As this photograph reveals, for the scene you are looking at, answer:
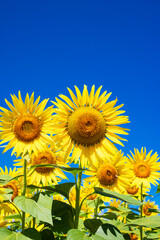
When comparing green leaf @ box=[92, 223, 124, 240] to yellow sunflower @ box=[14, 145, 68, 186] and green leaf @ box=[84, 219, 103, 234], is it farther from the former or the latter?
yellow sunflower @ box=[14, 145, 68, 186]

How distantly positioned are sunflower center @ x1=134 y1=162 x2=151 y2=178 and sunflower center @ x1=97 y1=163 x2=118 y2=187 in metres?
1.50

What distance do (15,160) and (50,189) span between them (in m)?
1.95

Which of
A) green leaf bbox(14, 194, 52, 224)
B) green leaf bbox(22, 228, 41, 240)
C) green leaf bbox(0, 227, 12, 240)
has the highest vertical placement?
green leaf bbox(14, 194, 52, 224)

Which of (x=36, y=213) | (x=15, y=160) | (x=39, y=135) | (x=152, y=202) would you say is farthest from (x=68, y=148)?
(x=152, y=202)

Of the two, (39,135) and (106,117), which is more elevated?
(106,117)

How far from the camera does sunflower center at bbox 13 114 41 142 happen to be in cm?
421

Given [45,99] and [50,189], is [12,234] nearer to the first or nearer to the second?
[50,189]

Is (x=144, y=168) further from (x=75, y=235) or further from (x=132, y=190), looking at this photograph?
(x=75, y=235)

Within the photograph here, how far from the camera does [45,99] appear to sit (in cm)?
420

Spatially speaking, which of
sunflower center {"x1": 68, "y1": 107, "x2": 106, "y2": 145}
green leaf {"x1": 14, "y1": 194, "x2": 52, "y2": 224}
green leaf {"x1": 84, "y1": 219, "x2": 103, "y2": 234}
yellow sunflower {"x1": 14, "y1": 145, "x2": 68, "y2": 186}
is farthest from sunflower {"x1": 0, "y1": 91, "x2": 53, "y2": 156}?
green leaf {"x1": 84, "y1": 219, "x2": 103, "y2": 234}

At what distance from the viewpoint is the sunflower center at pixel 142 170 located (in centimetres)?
723

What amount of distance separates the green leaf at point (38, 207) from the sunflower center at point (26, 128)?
1.15 metres

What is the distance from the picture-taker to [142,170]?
7.36 meters

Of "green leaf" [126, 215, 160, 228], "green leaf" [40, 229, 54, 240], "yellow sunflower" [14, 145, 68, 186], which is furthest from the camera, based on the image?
"yellow sunflower" [14, 145, 68, 186]
